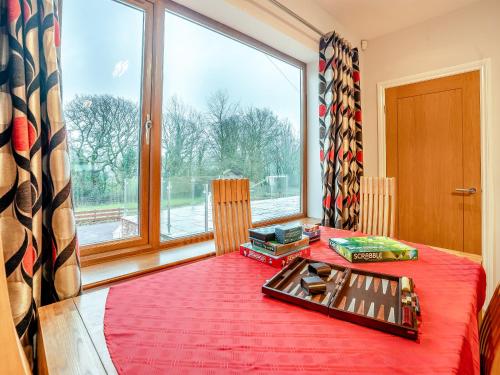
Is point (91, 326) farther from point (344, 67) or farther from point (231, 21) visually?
point (344, 67)

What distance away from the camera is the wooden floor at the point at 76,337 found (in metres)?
0.59

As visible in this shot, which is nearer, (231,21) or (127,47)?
(127,47)

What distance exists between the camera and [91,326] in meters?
0.75

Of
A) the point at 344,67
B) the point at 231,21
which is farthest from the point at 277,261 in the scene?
the point at 344,67

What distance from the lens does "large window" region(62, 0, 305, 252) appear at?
4.76ft

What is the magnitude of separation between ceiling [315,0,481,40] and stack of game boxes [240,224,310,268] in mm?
2149

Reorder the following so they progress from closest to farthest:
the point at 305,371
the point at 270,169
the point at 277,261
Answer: the point at 305,371 → the point at 277,261 → the point at 270,169

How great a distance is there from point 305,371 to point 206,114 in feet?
5.76

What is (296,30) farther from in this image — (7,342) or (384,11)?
(7,342)

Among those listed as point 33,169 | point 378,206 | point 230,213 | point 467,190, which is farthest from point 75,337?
point 467,190

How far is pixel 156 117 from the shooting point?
1669 mm

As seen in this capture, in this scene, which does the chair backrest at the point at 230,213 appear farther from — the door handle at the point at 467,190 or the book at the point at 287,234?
the door handle at the point at 467,190

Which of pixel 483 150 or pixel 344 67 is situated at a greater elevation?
pixel 344 67

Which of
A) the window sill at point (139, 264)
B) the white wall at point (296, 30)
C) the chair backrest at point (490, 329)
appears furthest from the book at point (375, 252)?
the white wall at point (296, 30)
